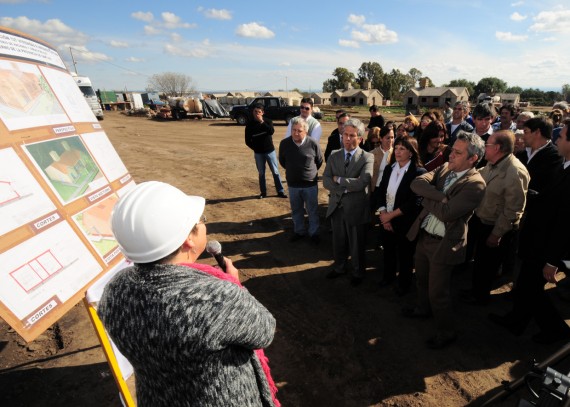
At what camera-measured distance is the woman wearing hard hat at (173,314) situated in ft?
3.18

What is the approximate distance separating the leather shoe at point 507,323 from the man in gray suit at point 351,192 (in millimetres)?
1445

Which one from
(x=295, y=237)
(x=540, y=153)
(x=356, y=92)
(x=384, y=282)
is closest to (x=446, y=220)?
(x=384, y=282)

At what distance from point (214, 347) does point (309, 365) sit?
2.11m

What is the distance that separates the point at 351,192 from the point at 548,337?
7.80ft

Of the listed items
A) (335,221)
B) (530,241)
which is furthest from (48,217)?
(530,241)

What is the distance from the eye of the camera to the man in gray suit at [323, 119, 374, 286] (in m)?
3.61

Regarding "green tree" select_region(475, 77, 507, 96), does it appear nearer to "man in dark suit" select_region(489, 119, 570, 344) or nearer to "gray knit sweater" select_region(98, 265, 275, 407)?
"man in dark suit" select_region(489, 119, 570, 344)

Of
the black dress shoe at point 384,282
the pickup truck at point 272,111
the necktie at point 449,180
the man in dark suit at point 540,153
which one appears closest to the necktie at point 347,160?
the necktie at point 449,180

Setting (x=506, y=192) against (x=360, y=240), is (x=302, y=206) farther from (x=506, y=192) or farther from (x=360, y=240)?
(x=506, y=192)

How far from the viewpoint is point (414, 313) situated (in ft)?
10.8

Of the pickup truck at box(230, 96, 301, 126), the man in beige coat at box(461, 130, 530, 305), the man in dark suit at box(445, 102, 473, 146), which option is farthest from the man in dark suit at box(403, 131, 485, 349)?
the pickup truck at box(230, 96, 301, 126)

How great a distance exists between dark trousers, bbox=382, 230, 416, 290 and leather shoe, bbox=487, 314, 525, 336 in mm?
899

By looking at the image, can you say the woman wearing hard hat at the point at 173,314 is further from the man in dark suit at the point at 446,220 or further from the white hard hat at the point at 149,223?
the man in dark suit at the point at 446,220

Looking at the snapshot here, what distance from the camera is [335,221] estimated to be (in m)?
3.95
